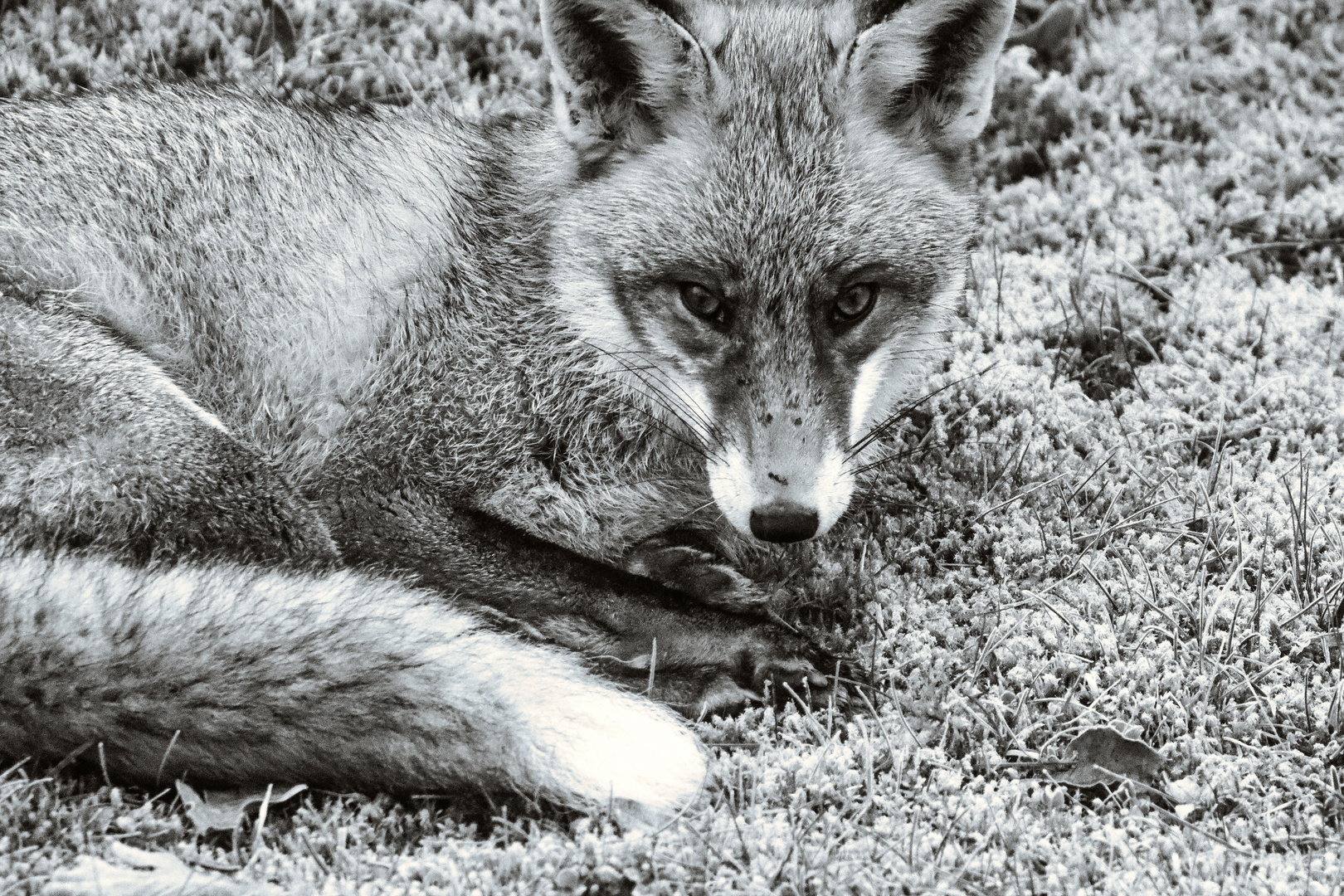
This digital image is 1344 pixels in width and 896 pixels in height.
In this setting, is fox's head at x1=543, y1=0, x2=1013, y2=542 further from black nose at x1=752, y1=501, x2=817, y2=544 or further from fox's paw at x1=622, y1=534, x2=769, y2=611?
fox's paw at x1=622, y1=534, x2=769, y2=611

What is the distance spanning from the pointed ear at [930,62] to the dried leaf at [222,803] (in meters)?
2.69

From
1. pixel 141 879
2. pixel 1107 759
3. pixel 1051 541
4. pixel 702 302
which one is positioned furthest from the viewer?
pixel 1051 541

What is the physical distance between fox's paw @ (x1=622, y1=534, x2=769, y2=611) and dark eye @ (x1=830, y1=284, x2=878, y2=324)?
916 millimetres

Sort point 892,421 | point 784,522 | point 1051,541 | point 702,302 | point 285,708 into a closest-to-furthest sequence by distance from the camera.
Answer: point 285,708, point 784,522, point 702,302, point 1051,541, point 892,421

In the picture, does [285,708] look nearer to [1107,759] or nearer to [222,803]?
[222,803]

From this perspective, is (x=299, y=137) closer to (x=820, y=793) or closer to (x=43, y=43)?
(x=43, y=43)

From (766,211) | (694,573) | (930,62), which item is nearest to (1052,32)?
(930,62)

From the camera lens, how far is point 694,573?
157 inches

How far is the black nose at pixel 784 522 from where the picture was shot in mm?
3412

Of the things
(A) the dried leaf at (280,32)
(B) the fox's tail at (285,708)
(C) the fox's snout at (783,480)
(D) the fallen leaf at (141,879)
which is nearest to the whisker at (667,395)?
(C) the fox's snout at (783,480)

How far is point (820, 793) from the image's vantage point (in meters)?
3.07

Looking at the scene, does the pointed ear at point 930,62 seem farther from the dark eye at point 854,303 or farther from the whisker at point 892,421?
the whisker at point 892,421

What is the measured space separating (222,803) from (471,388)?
1.59 meters

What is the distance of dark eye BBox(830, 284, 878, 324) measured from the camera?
12.4 ft
